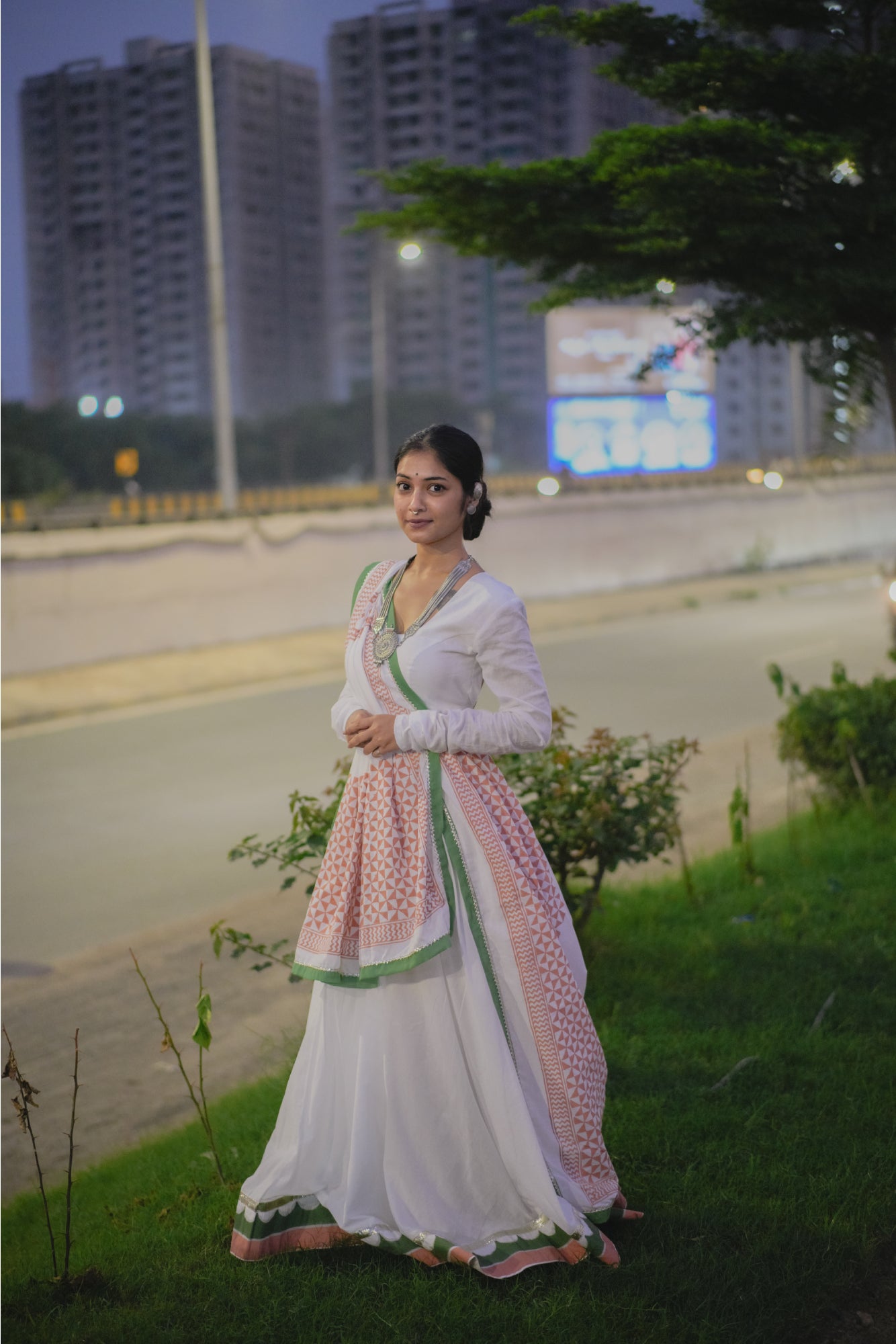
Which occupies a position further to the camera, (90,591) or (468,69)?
(468,69)

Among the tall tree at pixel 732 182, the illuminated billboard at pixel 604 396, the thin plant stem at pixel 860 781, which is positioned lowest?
the thin plant stem at pixel 860 781

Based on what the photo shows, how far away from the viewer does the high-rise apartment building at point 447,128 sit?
118 m

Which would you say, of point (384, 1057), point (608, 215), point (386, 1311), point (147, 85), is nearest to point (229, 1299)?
point (386, 1311)

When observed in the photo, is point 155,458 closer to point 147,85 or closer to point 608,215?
point 147,85

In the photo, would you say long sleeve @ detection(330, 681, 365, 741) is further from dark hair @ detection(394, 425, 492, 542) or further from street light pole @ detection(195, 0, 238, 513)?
street light pole @ detection(195, 0, 238, 513)

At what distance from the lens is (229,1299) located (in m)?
3.04

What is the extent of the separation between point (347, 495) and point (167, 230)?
317 feet

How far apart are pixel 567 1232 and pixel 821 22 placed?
582 centimetres

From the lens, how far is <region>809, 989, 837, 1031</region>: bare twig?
15.0 feet

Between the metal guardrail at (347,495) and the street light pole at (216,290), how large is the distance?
486mm

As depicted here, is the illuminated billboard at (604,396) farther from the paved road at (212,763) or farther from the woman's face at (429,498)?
the woman's face at (429,498)

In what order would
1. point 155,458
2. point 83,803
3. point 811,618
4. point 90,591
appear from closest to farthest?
point 83,803
point 90,591
point 811,618
point 155,458

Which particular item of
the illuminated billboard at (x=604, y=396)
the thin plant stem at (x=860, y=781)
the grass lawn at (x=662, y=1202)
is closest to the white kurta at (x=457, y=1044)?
the grass lawn at (x=662, y=1202)

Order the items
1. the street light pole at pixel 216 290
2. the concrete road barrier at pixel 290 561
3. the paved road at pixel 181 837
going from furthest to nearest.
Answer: the street light pole at pixel 216 290 < the concrete road barrier at pixel 290 561 < the paved road at pixel 181 837
